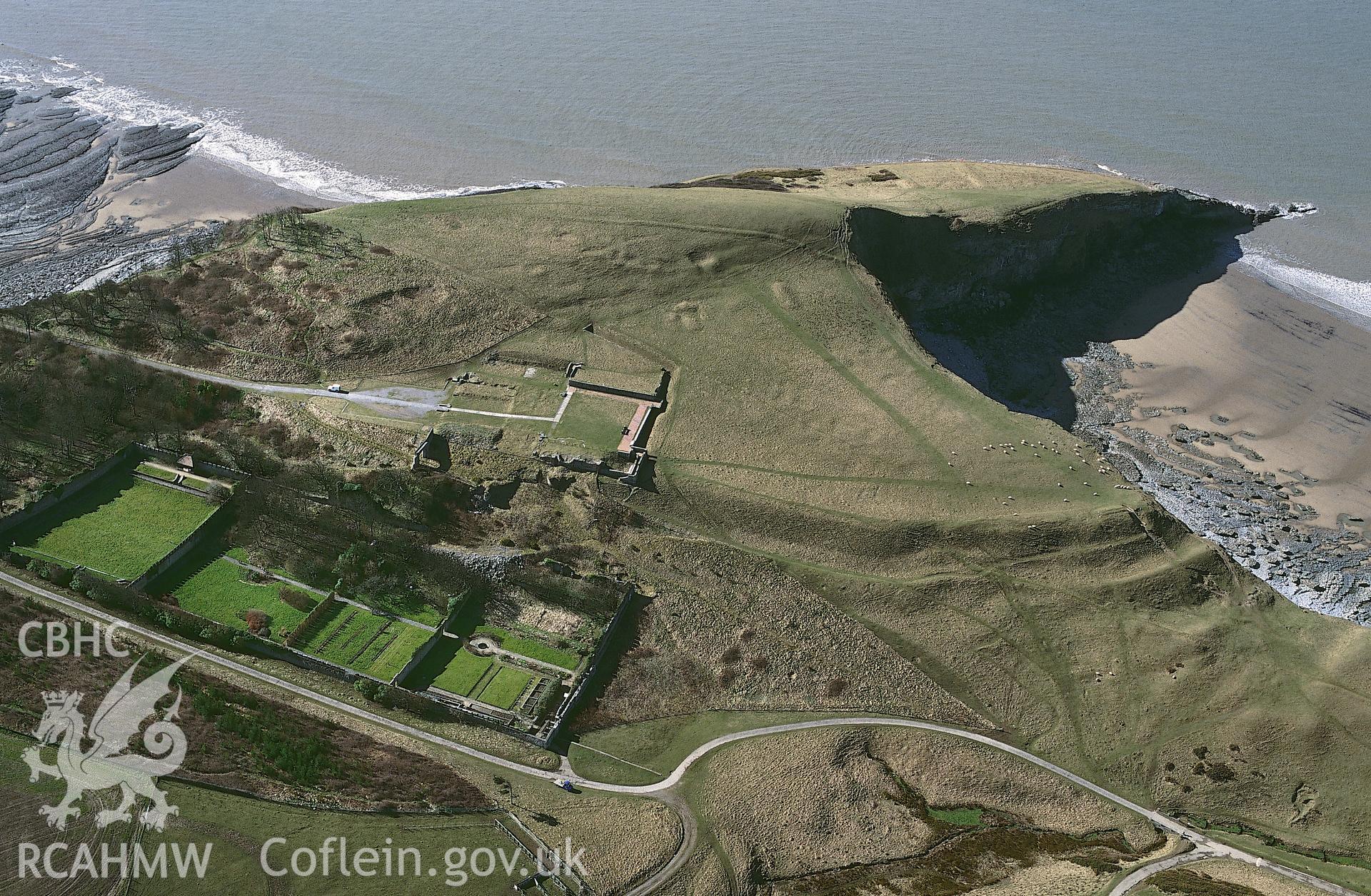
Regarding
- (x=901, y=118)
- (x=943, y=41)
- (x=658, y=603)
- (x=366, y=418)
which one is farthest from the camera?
(x=943, y=41)

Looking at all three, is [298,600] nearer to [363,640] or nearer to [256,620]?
[256,620]

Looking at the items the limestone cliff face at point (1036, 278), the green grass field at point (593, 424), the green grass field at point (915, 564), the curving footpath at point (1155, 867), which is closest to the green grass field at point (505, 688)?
the green grass field at point (915, 564)

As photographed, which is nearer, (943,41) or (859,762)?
(859,762)

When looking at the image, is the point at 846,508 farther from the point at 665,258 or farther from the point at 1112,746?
the point at 665,258

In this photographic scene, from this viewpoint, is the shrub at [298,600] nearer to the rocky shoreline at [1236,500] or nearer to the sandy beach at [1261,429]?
the rocky shoreline at [1236,500]

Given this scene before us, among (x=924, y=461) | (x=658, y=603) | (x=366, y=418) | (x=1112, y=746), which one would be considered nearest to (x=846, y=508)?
(x=924, y=461)

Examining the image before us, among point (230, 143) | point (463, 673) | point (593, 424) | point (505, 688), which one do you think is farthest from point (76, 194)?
point (505, 688)
